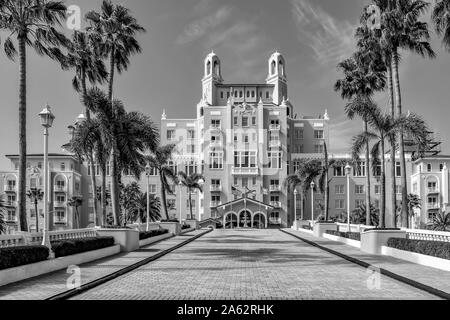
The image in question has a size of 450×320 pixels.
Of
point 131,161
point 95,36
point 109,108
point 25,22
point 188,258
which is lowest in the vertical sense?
point 188,258

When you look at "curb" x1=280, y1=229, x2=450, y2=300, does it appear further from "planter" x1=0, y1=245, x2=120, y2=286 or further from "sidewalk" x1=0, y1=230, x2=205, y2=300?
"planter" x1=0, y1=245, x2=120, y2=286

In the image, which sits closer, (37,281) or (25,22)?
(37,281)

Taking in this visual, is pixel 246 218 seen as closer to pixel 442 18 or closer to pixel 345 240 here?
pixel 345 240

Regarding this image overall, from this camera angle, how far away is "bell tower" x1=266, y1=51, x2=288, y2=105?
3829 inches

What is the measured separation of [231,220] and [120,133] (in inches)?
2166

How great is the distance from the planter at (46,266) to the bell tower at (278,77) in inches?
3044

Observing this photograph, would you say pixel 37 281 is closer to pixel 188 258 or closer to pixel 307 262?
pixel 188 258

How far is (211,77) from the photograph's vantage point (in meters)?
98.5

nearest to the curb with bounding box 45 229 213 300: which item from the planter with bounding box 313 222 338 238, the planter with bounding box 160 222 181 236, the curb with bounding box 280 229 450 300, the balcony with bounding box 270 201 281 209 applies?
the curb with bounding box 280 229 450 300

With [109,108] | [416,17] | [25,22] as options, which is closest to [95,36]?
[109,108]

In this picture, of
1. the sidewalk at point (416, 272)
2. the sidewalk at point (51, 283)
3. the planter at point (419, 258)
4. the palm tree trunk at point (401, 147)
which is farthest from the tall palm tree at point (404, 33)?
the sidewalk at point (51, 283)
